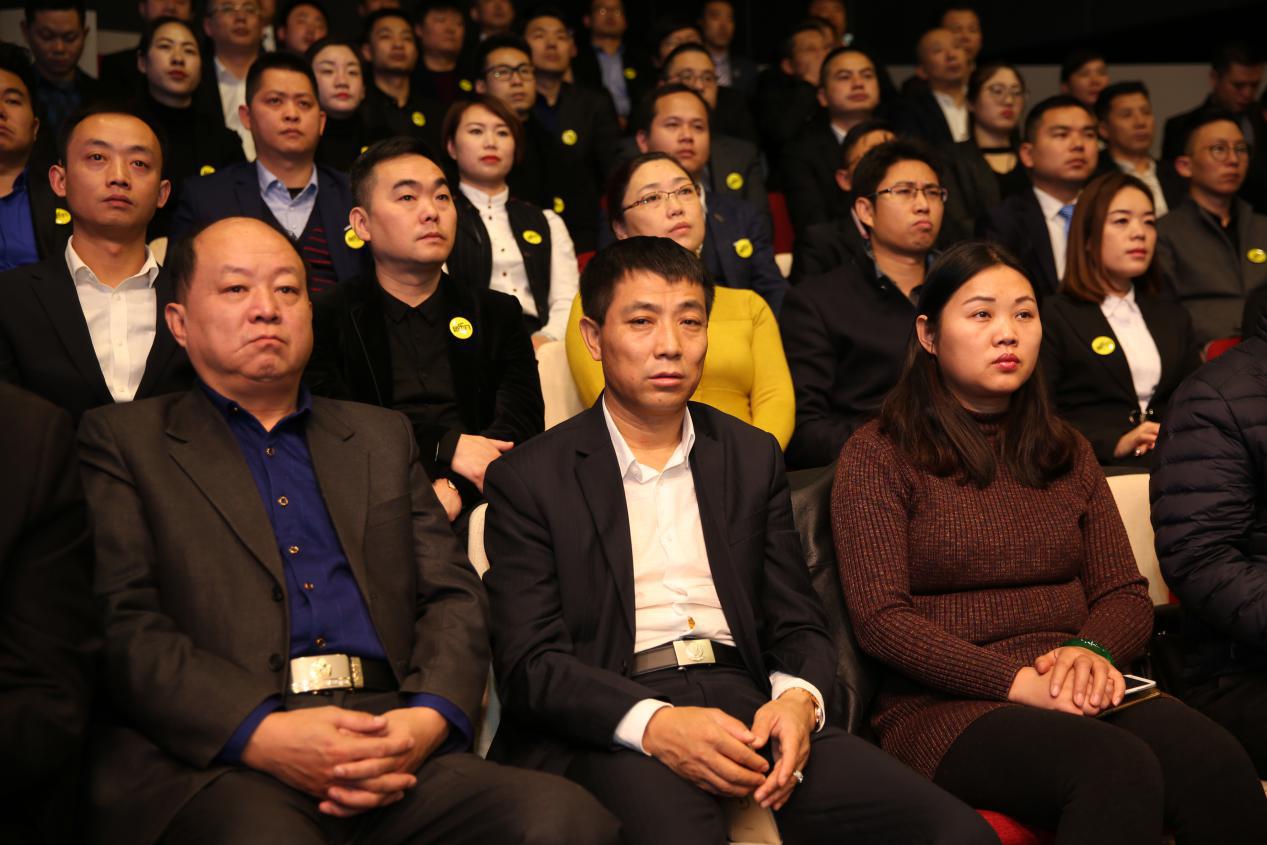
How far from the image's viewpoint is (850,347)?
3.49m

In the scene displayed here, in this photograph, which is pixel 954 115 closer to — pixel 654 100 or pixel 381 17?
pixel 654 100

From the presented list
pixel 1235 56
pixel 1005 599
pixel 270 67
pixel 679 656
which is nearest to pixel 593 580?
pixel 679 656

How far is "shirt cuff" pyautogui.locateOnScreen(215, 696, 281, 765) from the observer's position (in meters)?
1.87

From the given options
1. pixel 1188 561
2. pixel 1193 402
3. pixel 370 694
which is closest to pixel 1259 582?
pixel 1188 561

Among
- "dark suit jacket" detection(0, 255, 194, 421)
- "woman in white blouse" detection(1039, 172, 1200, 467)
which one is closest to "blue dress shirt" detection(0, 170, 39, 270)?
"dark suit jacket" detection(0, 255, 194, 421)

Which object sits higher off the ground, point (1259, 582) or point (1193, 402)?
point (1193, 402)

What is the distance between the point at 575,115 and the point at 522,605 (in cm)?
408

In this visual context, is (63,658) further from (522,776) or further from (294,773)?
(522,776)

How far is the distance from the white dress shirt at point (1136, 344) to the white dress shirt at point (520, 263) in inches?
65.7

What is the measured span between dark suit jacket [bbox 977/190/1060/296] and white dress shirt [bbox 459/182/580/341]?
1606 mm

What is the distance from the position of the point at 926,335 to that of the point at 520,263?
6.50 ft

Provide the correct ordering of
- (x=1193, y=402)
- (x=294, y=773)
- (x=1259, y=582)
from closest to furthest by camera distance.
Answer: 1. (x=294, y=773)
2. (x=1259, y=582)
3. (x=1193, y=402)

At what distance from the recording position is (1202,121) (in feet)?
16.5

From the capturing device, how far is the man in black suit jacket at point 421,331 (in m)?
3.05
